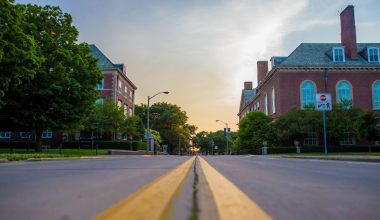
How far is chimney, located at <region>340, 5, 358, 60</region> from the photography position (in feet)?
192

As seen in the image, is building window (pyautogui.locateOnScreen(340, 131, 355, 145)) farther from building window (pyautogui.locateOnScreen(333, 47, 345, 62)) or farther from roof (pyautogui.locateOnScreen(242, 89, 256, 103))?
roof (pyautogui.locateOnScreen(242, 89, 256, 103))

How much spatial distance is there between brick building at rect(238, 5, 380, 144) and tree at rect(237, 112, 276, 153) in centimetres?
281

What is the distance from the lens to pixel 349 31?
58.8m

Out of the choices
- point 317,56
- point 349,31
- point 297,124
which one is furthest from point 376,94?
point 297,124

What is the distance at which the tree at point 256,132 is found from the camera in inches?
2223

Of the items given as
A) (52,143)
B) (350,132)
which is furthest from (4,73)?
(350,132)

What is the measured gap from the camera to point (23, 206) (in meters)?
2.96

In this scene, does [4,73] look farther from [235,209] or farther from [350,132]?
[350,132]

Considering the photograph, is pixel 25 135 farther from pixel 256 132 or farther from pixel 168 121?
pixel 168 121

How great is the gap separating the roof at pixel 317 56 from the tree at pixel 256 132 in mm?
8007

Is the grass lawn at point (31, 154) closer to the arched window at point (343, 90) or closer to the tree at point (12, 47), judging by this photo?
the tree at point (12, 47)

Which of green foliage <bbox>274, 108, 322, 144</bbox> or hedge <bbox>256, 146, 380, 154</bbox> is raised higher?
green foliage <bbox>274, 108, 322, 144</bbox>

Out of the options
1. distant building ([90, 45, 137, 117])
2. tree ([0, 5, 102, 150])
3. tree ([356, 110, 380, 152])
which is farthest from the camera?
distant building ([90, 45, 137, 117])

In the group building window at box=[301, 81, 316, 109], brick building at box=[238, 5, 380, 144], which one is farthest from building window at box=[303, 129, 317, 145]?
building window at box=[301, 81, 316, 109]
